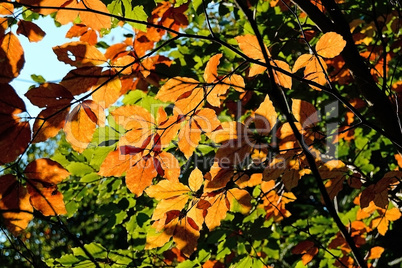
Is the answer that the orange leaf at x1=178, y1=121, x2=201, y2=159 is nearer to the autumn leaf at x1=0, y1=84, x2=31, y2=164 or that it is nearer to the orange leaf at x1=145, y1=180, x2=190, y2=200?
the orange leaf at x1=145, y1=180, x2=190, y2=200

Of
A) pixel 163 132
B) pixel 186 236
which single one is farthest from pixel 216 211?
pixel 163 132

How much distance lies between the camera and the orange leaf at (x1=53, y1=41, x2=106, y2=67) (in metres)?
0.90

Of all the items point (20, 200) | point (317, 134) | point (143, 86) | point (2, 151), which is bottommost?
point (20, 200)

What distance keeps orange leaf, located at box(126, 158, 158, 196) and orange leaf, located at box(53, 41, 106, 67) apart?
1.05 feet

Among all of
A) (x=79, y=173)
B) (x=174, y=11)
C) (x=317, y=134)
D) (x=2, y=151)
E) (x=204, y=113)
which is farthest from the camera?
(x=174, y=11)

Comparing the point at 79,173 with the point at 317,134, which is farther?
the point at 79,173

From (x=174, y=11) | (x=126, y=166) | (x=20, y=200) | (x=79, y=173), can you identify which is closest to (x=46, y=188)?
(x=20, y=200)

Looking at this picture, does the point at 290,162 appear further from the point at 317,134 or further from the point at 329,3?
the point at 329,3

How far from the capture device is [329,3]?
1.19m

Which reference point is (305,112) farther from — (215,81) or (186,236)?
(186,236)

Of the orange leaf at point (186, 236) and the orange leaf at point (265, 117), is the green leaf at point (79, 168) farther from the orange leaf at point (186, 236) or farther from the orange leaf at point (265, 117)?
the orange leaf at point (265, 117)

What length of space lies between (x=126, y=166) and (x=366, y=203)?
0.80m

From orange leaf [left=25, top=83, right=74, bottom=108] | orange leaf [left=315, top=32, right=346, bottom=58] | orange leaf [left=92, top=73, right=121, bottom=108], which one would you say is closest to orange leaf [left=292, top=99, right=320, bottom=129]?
orange leaf [left=315, top=32, right=346, bottom=58]

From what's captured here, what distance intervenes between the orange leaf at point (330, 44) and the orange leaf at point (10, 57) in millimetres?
851
